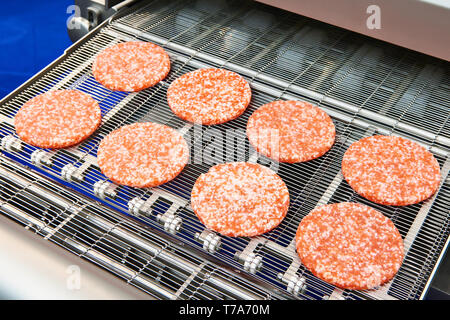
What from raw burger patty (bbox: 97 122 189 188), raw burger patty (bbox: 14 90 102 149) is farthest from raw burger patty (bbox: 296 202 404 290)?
raw burger patty (bbox: 14 90 102 149)

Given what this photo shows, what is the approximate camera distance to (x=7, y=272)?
1.05 meters

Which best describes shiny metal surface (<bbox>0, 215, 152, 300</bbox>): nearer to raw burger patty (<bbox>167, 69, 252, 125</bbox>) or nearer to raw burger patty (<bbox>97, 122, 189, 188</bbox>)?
raw burger patty (<bbox>97, 122, 189, 188</bbox>)

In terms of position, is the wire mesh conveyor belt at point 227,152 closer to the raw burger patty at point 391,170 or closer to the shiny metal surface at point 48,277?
the raw burger patty at point 391,170

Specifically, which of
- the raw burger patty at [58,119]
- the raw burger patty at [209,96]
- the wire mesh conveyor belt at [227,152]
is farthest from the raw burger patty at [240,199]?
the raw burger patty at [58,119]

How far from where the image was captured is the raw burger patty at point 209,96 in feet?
5.48

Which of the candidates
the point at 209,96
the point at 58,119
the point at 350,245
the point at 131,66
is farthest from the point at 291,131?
the point at 58,119

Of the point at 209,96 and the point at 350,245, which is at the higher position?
the point at 209,96

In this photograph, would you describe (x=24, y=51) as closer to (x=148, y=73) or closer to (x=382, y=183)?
(x=148, y=73)

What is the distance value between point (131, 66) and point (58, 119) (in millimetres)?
392

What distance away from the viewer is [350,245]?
128 centimetres

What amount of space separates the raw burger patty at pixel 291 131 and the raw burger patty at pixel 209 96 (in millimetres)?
95

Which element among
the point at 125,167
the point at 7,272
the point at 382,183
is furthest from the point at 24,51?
the point at 382,183

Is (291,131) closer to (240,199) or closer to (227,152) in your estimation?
(227,152)
